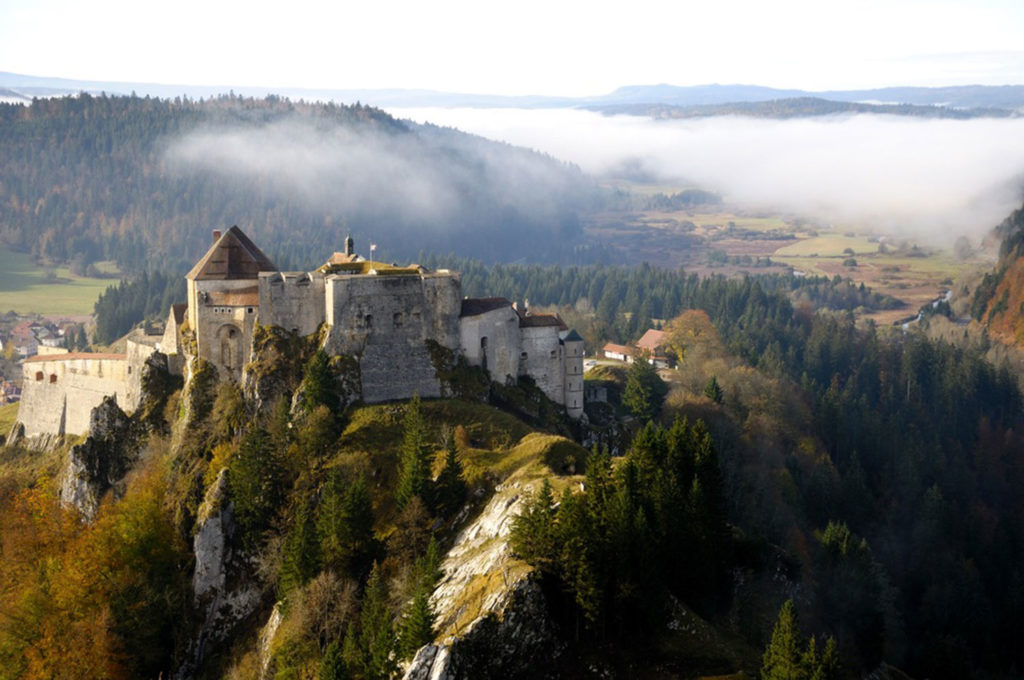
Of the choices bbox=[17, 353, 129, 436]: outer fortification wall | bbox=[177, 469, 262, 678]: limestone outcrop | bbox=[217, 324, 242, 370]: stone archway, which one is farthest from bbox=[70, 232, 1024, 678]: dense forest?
bbox=[17, 353, 129, 436]: outer fortification wall

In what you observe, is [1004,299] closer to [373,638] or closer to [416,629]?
[373,638]

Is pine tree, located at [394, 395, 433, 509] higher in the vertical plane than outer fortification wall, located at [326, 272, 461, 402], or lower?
lower

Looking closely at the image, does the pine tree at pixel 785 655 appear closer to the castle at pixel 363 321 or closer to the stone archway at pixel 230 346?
the castle at pixel 363 321

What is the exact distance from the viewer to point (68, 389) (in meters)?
74.8

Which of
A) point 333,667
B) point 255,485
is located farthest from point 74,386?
point 333,667

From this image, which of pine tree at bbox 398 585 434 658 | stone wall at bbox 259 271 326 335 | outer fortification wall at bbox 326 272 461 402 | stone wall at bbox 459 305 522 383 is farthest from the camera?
stone wall at bbox 459 305 522 383

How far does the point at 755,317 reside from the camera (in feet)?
476

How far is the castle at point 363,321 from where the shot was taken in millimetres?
61688

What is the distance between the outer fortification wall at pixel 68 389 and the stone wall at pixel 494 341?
22.2 metres

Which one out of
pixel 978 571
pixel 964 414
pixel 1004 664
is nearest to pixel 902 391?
pixel 964 414

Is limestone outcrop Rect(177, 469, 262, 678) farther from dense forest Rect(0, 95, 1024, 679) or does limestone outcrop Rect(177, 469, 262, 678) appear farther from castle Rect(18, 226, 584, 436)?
castle Rect(18, 226, 584, 436)

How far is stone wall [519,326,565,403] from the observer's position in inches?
2655

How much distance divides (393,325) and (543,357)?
10343 millimetres

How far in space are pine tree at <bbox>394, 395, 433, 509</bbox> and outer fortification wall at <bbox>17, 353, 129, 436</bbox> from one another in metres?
24.0
